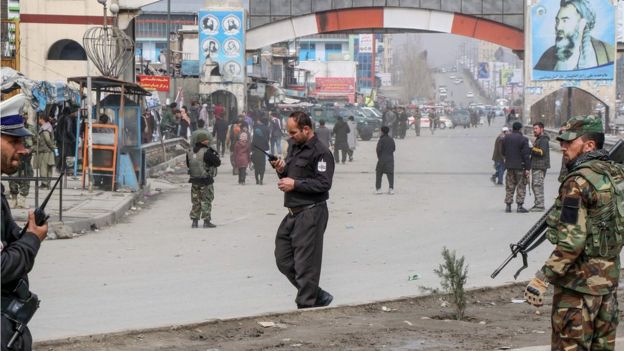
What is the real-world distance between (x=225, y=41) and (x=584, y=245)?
4758 centimetres

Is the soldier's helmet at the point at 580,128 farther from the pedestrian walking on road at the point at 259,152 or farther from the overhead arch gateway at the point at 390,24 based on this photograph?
the overhead arch gateway at the point at 390,24

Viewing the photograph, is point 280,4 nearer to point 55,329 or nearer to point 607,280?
point 55,329

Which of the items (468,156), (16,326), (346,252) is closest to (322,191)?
(16,326)

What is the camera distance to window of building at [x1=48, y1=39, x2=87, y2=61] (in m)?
39.7

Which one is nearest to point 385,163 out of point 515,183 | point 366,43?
point 515,183

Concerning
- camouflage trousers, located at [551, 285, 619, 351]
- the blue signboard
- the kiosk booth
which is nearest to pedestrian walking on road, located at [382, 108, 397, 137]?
the blue signboard

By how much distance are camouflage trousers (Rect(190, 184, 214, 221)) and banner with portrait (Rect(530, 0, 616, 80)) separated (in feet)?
113

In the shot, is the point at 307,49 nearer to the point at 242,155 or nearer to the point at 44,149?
the point at 242,155

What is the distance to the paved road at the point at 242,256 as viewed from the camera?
1130 centimetres

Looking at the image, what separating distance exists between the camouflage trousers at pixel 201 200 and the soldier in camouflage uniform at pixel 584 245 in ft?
43.1

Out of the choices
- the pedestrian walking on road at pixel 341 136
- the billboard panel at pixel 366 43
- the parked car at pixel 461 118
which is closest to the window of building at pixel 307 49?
the billboard panel at pixel 366 43

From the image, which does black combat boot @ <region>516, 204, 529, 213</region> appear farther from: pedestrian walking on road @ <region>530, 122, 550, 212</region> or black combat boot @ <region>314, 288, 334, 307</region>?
black combat boot @ <region>314, 288, 334, 307</region>

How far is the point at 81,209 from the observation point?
21.0 metres

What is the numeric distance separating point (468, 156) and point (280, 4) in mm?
10979
